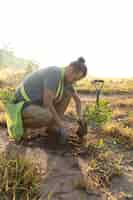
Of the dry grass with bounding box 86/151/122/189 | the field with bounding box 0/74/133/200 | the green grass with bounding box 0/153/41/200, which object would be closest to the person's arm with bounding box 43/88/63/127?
the field with bounding box 0/74/133/200

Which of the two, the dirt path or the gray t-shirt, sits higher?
the gray t-shirt

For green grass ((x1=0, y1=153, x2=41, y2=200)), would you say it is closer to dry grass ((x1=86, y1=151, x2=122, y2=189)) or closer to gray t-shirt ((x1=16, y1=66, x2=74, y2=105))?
dry grass ((x1=86, y1=151, x2=122, y2=189))

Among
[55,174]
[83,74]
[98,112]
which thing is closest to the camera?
[55,174]

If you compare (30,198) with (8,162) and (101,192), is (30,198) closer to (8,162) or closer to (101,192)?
(8,162)

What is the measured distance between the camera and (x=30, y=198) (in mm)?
2893

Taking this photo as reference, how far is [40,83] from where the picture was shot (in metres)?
4.18

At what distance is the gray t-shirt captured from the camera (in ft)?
13.2

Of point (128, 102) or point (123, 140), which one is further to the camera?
point (128, 102)

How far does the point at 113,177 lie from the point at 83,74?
122 centimetres

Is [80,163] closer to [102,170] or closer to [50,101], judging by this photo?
[102,170]

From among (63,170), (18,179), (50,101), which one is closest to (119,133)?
(50,101)

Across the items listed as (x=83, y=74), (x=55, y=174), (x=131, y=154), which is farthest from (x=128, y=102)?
(x=55, y=174)

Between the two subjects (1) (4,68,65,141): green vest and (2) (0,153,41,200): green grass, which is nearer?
(2) (0,153,41,200): green grass

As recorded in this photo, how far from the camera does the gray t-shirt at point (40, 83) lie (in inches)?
159
